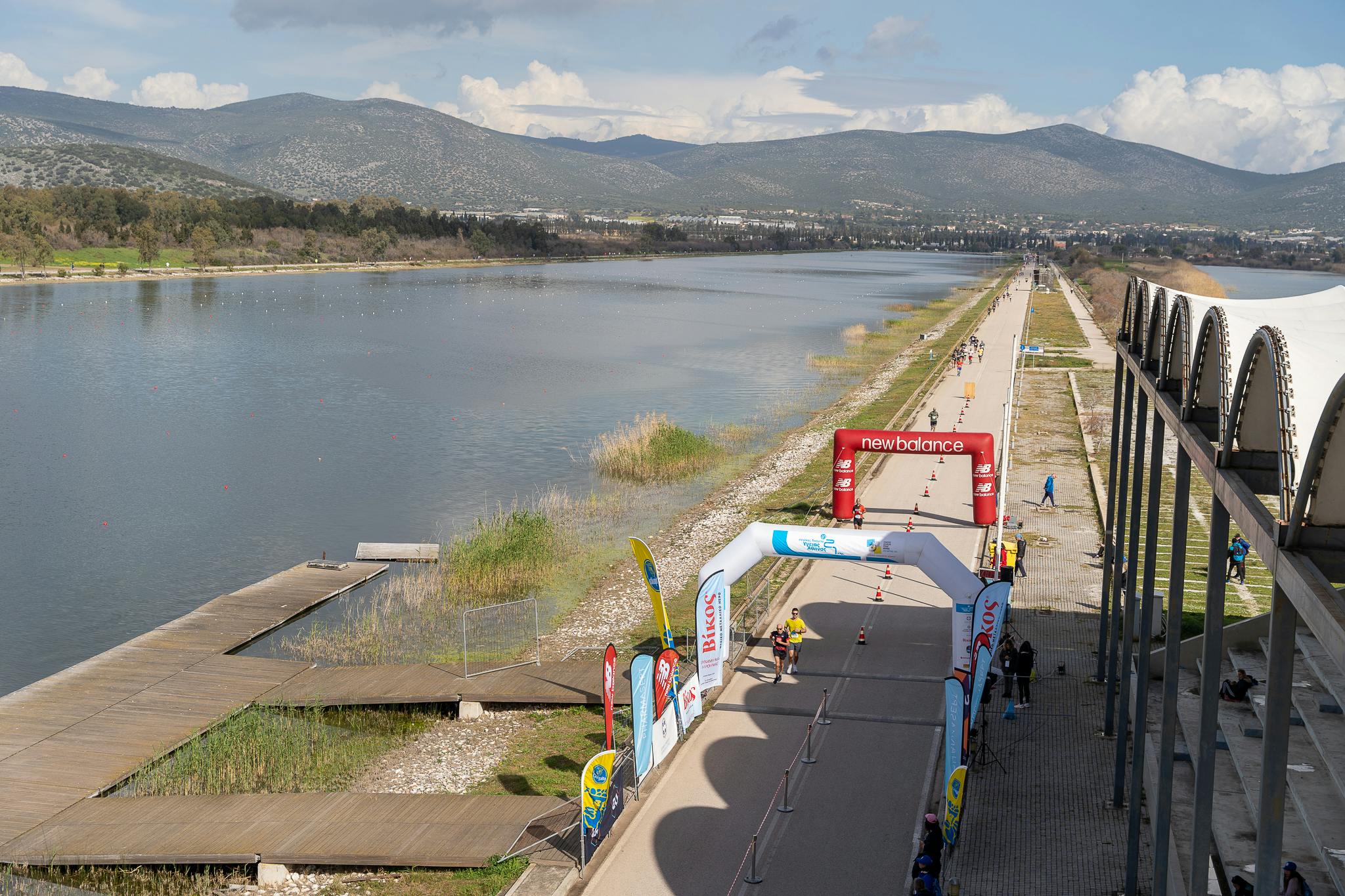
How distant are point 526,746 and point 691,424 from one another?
35653mm

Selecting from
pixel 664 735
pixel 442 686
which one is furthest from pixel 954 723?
pixel 442 686

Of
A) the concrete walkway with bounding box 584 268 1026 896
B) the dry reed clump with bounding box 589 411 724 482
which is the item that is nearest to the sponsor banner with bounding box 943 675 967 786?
the concrete walkway with bounding box 584 268 1026 896

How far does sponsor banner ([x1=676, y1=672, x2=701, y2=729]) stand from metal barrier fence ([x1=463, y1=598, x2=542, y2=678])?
509cm

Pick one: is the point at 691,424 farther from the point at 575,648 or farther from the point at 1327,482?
the point at 1327,482

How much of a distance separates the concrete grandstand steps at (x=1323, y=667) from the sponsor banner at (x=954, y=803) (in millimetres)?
4392

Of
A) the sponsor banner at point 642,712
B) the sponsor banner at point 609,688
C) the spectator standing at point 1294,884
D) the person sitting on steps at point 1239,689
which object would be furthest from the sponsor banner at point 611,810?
the person sitting on steps at point 1239,689

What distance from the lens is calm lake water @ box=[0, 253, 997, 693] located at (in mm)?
33094

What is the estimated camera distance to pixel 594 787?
49.3 ft

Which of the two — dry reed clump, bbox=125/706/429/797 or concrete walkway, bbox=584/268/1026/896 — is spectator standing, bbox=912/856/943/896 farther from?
dry reed clump, bbox=125/706/429/797

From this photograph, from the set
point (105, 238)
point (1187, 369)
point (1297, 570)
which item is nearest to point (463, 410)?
point (1187, 369)

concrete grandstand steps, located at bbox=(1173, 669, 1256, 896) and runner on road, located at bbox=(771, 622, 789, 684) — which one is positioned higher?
concrete grandstand steps, located at bbox=(1173, 669, 1256, 896)

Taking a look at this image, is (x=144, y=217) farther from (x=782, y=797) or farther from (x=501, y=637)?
(x=782, y=797)

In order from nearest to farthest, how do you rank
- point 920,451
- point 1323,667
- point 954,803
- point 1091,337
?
point 954,803 < point 1323,667 < point 920,451 < point 1091,337

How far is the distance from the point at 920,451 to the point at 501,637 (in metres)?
13.0
